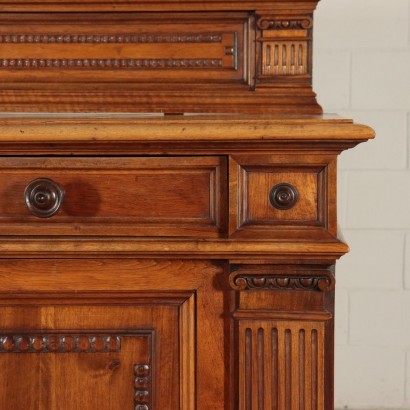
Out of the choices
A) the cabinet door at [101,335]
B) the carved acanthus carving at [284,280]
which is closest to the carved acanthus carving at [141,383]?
the cabinet door at [101,335]

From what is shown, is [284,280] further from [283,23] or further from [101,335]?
[283,23]

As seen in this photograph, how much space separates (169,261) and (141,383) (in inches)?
5.3

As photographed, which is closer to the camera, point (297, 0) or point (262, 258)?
point (262, 258)

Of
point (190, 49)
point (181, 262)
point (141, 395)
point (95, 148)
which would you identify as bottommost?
point (141, 395)

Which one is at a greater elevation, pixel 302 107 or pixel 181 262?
pixel 302 107

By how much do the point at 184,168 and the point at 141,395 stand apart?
0.82ft

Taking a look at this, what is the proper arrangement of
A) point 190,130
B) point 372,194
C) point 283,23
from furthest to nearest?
point 372,194 < point 283,23 < point 190,130

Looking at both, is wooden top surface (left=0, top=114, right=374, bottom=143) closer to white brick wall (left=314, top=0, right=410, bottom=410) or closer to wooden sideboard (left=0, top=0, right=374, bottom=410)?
wooden sideboard (left=0, top=0, right=374, bottom=410)

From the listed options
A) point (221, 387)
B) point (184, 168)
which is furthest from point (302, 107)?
point (221, 387)

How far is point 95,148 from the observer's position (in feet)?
2.55

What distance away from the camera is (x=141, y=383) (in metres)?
0.82

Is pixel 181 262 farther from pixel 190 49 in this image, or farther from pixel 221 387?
pixel 190 49

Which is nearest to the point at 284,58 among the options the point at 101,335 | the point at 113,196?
the point at 113,196

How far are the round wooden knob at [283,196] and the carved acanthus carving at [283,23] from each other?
0.85ft
